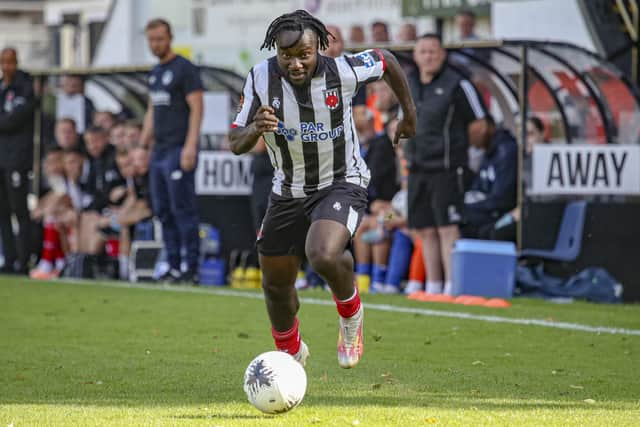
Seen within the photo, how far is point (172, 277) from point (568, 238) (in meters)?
4.28

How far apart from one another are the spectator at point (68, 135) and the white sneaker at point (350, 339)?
10.9m

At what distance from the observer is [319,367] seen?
357 inches

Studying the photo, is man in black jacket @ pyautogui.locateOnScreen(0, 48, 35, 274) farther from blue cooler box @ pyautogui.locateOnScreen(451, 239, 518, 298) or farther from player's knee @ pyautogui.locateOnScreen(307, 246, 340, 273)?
player's knee @ pyautogui.locateOnScreen(307, 246, 340, 273)

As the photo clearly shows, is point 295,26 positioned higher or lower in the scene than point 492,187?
higher

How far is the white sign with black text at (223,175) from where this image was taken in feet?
57.2

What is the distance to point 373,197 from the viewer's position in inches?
624

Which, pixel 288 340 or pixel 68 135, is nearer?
pixel 288 340

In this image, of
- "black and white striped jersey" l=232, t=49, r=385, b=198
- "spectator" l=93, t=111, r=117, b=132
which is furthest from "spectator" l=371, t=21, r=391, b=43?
"black and white striped jersey" l=232, t=49, r=385, b=198

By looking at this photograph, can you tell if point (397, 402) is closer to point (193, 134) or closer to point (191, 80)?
point (193, 134)

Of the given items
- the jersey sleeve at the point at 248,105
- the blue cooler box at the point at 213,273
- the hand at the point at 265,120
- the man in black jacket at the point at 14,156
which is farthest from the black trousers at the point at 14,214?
the hand at the point at 265,120

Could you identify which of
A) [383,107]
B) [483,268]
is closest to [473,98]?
[383,107]

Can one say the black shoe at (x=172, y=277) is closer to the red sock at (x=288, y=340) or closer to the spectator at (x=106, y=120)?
the spectator at (x=106, y=120)

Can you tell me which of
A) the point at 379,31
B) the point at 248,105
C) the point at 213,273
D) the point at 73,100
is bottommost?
the point at 213,273

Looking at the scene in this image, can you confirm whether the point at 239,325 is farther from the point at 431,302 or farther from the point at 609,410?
the point at 609,410
